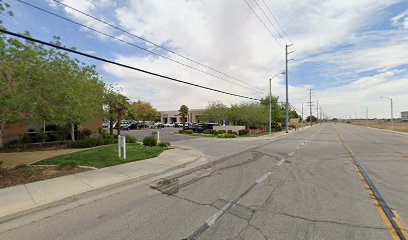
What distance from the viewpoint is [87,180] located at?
7.41 meters

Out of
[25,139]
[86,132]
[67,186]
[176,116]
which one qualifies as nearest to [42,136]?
Answer: [25,139]

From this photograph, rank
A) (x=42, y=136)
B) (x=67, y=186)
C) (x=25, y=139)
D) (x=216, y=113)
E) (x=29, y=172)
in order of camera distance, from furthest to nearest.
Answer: (x=216, y=113), (x=42, y=136), (x=25, y=139), (x=29, y=172), (x=67, y=186)

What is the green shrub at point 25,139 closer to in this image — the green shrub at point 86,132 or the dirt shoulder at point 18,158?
the dirt shoulder at point 18,158

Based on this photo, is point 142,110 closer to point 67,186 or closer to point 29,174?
point 29,174

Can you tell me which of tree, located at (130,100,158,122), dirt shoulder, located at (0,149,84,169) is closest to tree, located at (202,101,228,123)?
tree, located at (130,100,158,122)

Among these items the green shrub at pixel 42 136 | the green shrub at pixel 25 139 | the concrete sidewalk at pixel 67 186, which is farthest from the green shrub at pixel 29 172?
the green shrub at pixel 42 136

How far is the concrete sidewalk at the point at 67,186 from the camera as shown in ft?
17.5

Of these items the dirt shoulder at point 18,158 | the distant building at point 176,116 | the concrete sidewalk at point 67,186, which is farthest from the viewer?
the distant building at point 176,116

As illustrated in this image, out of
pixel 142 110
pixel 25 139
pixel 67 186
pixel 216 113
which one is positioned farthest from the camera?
pixel 142 110

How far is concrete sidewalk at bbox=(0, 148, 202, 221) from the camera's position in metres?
5.32

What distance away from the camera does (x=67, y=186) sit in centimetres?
677

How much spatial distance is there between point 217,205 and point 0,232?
4.28 m

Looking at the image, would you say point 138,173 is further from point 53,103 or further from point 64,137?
point 64,137

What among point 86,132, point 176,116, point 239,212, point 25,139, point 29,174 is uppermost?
point 176,116
